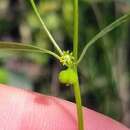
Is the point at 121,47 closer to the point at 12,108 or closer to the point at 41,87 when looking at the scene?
the point at 41,87

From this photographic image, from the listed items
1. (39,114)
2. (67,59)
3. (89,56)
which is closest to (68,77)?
(67,59)

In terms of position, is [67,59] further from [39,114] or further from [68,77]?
[39,114]

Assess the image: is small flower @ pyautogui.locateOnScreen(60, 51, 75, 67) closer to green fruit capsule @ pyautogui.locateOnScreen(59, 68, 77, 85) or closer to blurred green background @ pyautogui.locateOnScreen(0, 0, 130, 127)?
green fruit capsule @ pyautogui.locateOnScreen(59, 68, 77, 85)

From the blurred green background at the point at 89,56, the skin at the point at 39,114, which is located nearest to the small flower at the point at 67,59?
the skin at the point at 39,114

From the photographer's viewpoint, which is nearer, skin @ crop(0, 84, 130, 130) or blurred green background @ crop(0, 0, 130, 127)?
skin @ crop(0, 84, 130, 130)

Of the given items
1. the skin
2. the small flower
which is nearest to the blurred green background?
the skin

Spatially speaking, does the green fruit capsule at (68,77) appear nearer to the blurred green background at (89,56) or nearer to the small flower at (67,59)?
the small flower at (67,59)
